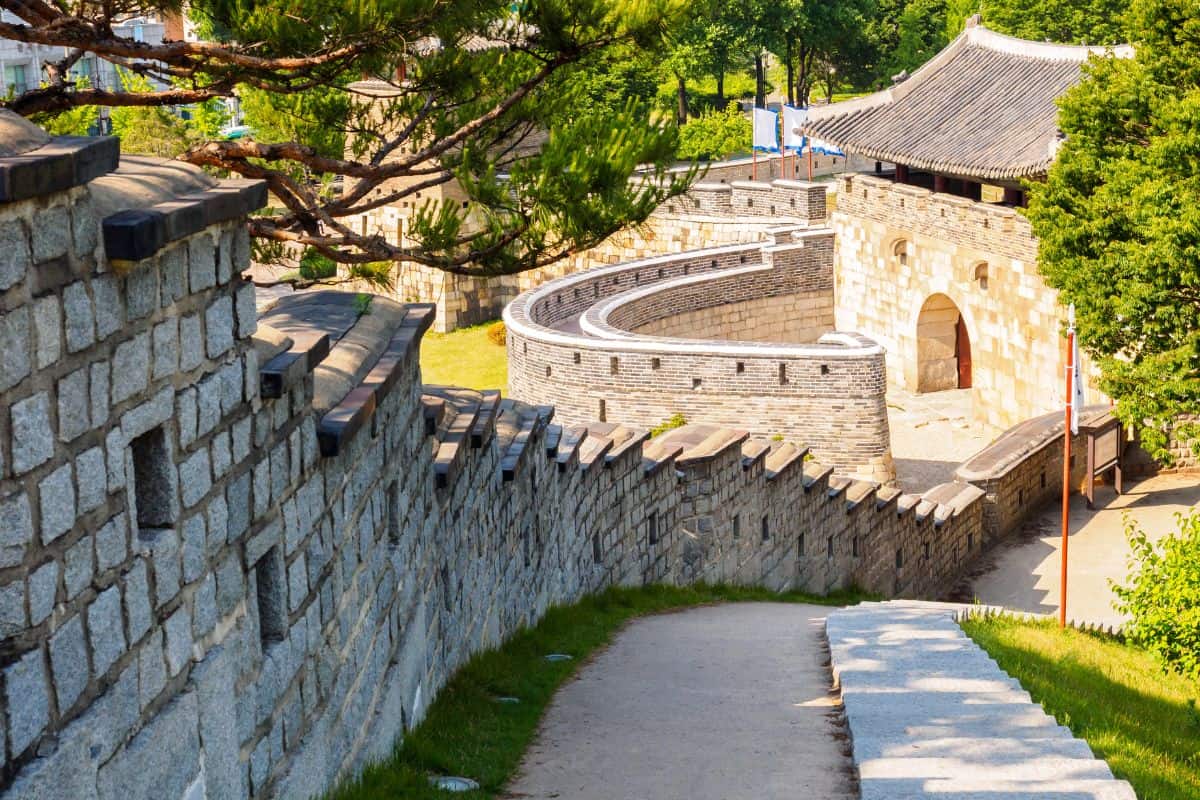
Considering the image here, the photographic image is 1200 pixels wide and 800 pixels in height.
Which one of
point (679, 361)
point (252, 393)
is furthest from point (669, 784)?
point (679, 361)

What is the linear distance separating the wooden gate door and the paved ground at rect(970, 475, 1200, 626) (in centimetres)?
678

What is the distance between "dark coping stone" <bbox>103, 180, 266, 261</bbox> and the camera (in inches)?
184

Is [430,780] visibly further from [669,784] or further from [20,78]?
[20,78]

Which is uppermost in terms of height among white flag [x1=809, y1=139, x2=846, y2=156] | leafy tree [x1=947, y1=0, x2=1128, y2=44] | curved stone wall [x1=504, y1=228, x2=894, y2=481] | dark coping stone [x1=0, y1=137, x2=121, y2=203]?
leafy tree [x1=947, y1=0, x2=1128, y2=44]

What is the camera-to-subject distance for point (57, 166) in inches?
169

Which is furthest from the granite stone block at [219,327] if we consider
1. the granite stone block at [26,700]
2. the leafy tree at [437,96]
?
the leafy tree at [437,96]

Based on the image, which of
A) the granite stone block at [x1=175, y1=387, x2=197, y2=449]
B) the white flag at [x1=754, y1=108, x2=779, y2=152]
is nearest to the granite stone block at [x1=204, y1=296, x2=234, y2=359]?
the granite stone block at [x1=175, y1=387, x2=197, y2=449]

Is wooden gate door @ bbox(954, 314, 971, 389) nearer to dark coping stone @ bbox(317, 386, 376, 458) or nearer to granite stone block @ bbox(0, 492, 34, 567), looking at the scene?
dark coping stone @ bbox(317, 386, 376, 458)

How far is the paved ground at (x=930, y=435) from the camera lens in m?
26.5

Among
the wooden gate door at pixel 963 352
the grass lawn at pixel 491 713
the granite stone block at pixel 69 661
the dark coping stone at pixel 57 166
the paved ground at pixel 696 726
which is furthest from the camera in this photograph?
the wooden gate door at pixel 963 352

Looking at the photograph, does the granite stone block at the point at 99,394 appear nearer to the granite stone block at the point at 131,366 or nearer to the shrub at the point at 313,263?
the granite stone block at the point at 131,366

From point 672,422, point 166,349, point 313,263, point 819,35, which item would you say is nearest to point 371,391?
point 166,349

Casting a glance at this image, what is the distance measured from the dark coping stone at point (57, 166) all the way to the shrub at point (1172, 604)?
9426 mm

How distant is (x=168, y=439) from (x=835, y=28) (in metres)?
52.1
